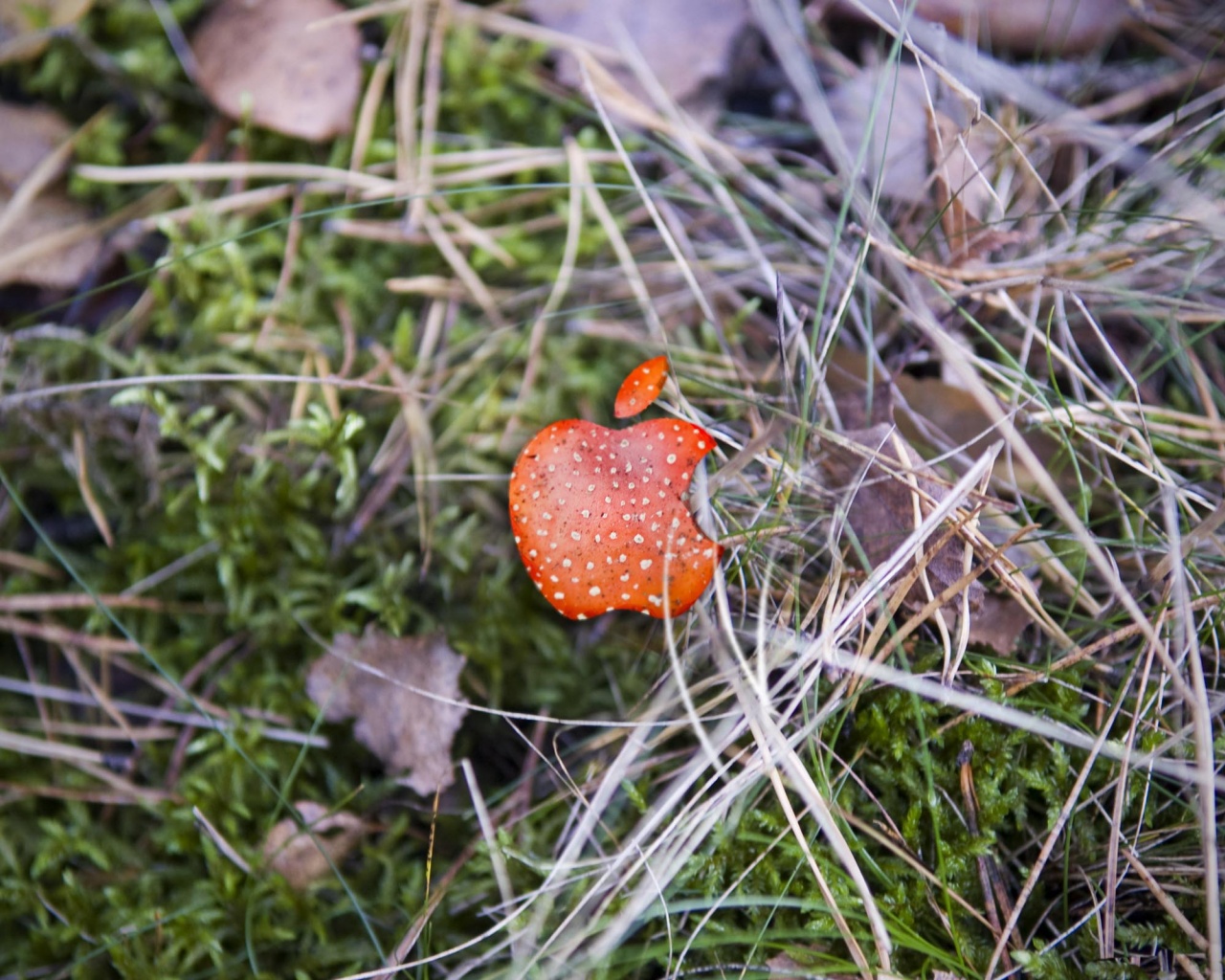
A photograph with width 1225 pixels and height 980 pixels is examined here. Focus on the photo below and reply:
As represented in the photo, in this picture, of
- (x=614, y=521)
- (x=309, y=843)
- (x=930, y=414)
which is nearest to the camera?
(x=614, y=521)

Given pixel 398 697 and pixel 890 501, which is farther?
pixel 398 697

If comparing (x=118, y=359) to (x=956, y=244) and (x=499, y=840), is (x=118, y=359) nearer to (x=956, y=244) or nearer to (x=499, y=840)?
(x=499, y=840)

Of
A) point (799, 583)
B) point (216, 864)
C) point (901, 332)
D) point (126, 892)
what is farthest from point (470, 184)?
point (126, 892)

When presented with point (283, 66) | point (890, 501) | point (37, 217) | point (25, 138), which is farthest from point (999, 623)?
point (25, 138)

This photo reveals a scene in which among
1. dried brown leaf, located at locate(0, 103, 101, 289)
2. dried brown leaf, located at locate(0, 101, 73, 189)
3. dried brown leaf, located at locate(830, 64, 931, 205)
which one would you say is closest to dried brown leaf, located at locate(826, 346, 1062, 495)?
dried brown leaf, located at locate(830, 64, 931, 205)

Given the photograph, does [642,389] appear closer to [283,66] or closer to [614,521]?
[614,521]

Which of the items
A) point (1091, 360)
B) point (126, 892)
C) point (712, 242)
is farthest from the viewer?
point (712, 242)

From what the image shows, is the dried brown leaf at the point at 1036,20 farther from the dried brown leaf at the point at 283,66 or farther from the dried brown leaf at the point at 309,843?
the dried brown leaf at the point at 309,843
